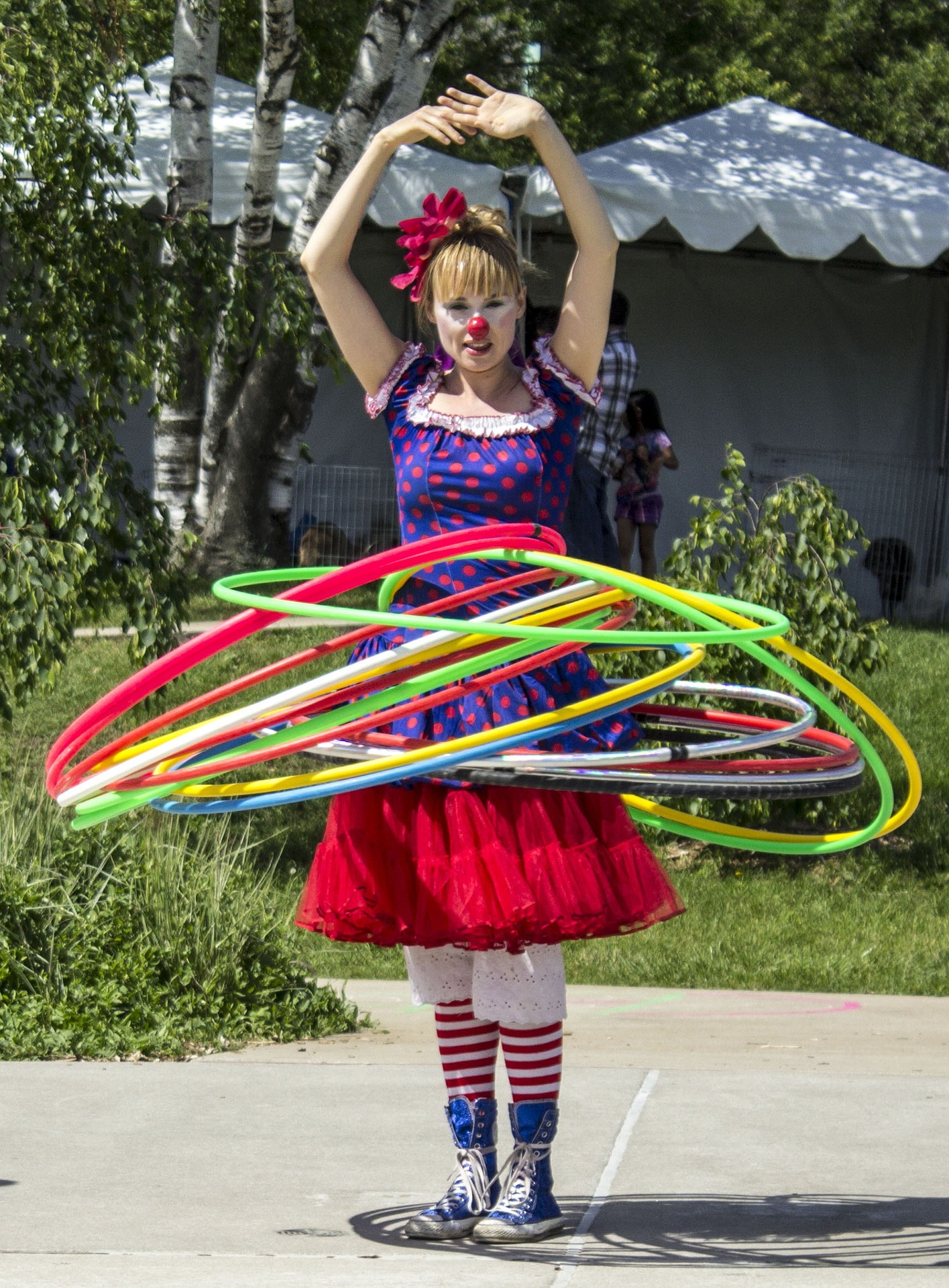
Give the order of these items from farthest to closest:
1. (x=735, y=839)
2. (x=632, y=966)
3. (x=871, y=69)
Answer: (x=871, y=69)
(x=632, y=966)
(x=735, y=839)

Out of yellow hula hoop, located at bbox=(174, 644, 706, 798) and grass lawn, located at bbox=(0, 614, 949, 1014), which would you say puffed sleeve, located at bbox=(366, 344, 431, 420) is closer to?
yellow hula hoop, located at bbox=(174, 644, 706, 798)

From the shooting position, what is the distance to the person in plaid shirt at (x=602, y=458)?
6.37m

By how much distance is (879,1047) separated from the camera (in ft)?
17.1

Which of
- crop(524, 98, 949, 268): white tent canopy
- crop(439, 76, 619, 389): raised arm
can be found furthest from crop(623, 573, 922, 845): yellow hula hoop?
crop(524, 98, 949, 268): white tent canopy

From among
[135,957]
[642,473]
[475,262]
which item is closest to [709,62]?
[642,473]

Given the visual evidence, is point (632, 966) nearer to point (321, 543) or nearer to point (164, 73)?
point (321, 543)

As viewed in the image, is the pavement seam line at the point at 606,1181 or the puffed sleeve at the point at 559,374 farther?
the puffed sleeve at the point at 559,374

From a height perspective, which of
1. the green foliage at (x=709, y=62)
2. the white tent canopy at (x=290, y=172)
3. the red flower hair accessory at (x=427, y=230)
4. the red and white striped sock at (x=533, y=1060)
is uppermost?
the green foliage at (x=709, y=62)

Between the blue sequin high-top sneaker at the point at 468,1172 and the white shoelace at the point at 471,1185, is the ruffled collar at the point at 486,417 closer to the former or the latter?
the blue sequin high-top sneaker at the point at 468,1172

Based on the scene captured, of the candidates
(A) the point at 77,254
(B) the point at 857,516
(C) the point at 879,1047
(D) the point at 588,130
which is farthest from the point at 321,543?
(D) the point at 588,130

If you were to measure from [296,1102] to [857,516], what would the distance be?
35.9 ft

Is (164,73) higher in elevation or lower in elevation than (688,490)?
higher

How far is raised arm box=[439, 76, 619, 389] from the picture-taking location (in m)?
3.51

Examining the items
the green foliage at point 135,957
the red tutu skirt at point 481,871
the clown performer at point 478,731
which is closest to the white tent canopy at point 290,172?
the green foliage at point 135,957
